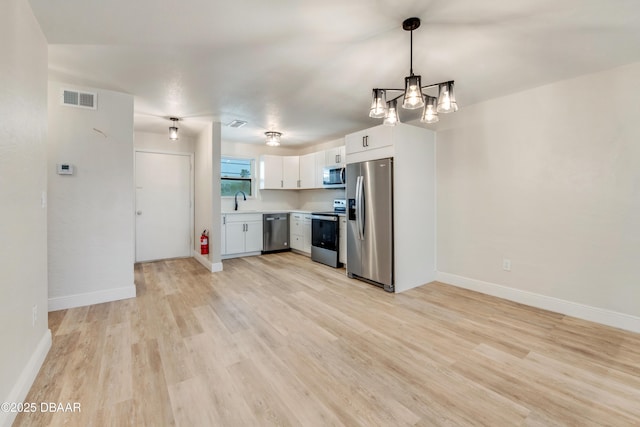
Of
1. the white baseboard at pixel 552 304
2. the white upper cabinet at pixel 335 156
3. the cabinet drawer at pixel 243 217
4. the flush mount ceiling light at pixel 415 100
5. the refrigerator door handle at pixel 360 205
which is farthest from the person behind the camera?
the cabinet drawer at pixel 243 217

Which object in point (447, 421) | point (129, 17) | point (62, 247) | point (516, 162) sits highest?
point (129, 17)

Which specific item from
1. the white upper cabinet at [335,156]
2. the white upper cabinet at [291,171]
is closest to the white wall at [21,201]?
the white upper cabinet at [335,156]

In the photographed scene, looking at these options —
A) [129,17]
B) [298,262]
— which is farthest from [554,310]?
[129,17]

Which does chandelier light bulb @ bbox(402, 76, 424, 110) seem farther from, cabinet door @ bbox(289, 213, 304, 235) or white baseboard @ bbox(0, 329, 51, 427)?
cabinet door @ bbox(289, 213, 304, 235)

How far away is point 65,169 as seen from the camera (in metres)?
2.98

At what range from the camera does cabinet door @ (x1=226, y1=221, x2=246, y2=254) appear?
5379 millimetres

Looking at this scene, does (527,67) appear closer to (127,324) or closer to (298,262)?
(298,262)

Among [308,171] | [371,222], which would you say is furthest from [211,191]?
[371,222]

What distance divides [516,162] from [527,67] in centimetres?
107

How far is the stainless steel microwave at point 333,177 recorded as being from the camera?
5.05 metres

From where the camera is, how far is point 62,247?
3.00m

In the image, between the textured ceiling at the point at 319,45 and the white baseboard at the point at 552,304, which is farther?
the white baseboard at the point at 552,304

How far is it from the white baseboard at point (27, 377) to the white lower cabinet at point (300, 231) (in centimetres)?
401

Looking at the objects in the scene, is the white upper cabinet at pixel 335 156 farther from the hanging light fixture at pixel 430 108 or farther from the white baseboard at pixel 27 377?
the white baseboard at pixel 27 377
